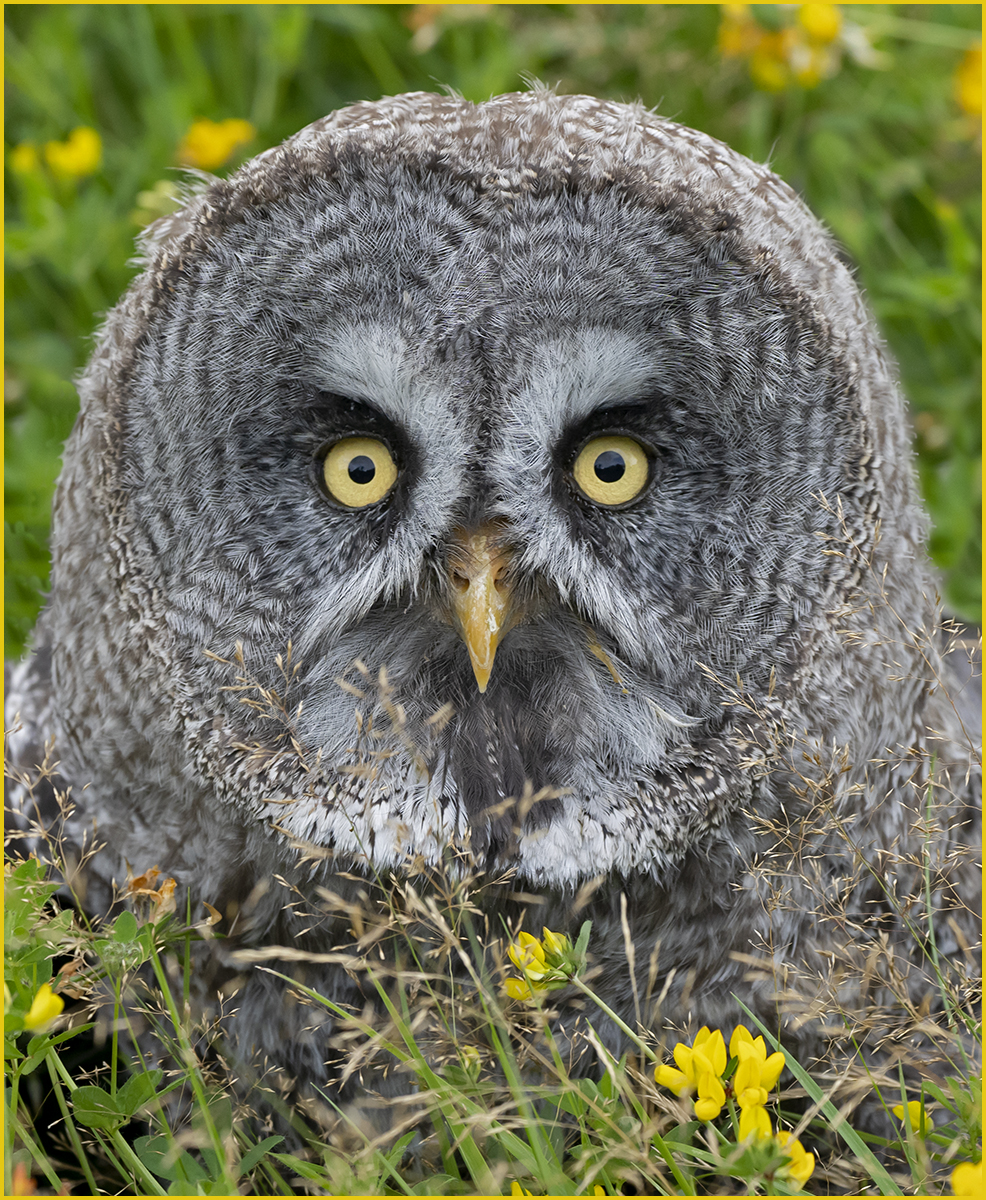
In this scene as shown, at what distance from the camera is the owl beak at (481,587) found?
4.29 ft

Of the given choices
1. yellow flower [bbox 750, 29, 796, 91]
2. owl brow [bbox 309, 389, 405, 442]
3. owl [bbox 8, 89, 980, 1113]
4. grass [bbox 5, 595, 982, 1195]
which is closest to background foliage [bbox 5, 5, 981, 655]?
yellow flower [bbox 750, 29, 796, 91]

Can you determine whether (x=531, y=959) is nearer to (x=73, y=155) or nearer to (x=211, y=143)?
(x=211, y=143)

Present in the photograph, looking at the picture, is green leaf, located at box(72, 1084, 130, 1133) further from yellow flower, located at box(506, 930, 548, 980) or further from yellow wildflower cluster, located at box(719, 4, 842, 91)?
yellow wildflower cluster, located at box(719, 4, 842, 91)

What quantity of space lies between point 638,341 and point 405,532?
32 cm

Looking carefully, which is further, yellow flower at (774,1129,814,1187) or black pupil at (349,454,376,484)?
black pupil at (349,454,376,484)

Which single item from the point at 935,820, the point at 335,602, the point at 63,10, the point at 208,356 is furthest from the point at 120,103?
the point at 935,820

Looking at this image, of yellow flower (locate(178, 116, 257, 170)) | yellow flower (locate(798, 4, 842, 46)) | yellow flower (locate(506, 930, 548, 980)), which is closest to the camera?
yellow flower (locate(506, 930, 548, 980))

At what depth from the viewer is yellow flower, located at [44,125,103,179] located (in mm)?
2713

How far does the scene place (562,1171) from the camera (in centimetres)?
134

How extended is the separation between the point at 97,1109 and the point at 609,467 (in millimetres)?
895

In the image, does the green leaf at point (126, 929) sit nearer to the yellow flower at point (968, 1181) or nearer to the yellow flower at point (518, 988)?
the yellow flower at point (518, 988)

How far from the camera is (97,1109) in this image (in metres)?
1.34

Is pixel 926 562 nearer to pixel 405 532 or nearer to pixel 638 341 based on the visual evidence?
pixel 638 341

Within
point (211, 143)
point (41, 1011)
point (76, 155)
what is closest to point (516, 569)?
point (41, 1011)
